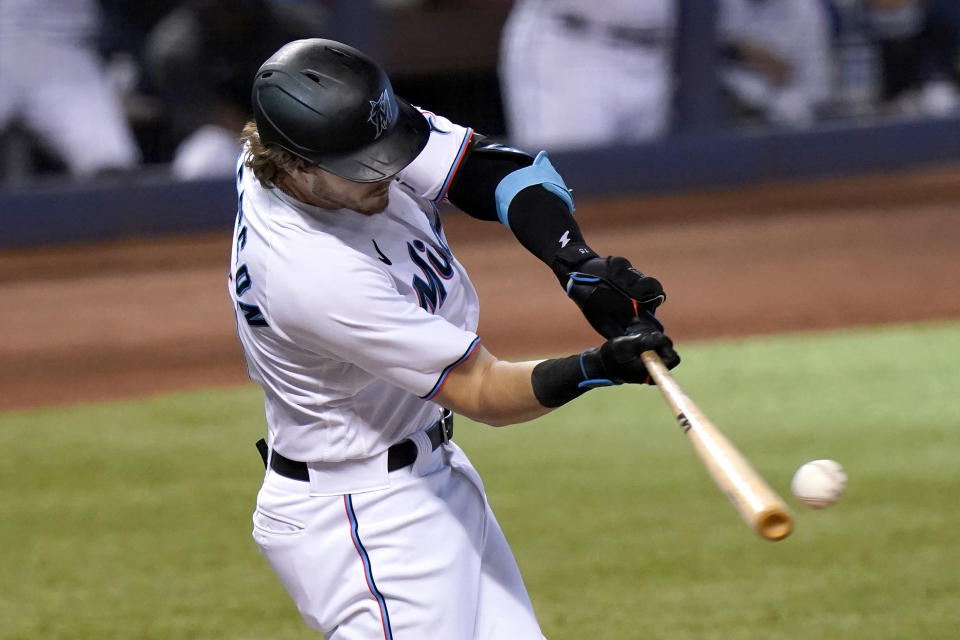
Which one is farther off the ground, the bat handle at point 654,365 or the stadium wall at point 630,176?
the bat handle at point 654,365

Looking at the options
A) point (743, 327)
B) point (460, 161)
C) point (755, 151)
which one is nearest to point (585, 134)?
point (755, 151)

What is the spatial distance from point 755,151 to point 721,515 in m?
6.15

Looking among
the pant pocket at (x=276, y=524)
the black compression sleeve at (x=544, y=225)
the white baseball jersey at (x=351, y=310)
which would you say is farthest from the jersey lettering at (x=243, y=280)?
the black compression sleeve at (x=544, y=225)

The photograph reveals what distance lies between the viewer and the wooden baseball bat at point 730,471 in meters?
1.98

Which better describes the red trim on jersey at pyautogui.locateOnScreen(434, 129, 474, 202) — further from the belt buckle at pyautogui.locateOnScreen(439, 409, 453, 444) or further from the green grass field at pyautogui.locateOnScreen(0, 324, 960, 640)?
the green grass field at pyautogui.locateOnScreen(0, 324, 960, 640)

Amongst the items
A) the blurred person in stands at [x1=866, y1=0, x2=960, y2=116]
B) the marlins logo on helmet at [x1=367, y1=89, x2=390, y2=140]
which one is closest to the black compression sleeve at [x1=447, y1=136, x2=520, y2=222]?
the marlins logo on helmet at [x1=367, y1=89, x2=390, y2=140]

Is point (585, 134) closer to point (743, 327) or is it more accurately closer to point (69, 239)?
point (743, 327)

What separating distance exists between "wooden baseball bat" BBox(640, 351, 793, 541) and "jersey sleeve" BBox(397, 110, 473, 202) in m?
0.68

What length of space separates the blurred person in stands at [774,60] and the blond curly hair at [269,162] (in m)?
8.32

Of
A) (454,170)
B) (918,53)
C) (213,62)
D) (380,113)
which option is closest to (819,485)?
(454,170)

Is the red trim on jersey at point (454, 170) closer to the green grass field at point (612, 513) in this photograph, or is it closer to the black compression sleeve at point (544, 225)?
the black compression sleeve at point (544, 225)

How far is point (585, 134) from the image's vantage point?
33.4 ft

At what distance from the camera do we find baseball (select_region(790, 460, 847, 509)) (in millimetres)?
2502

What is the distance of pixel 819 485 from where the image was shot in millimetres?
2504
